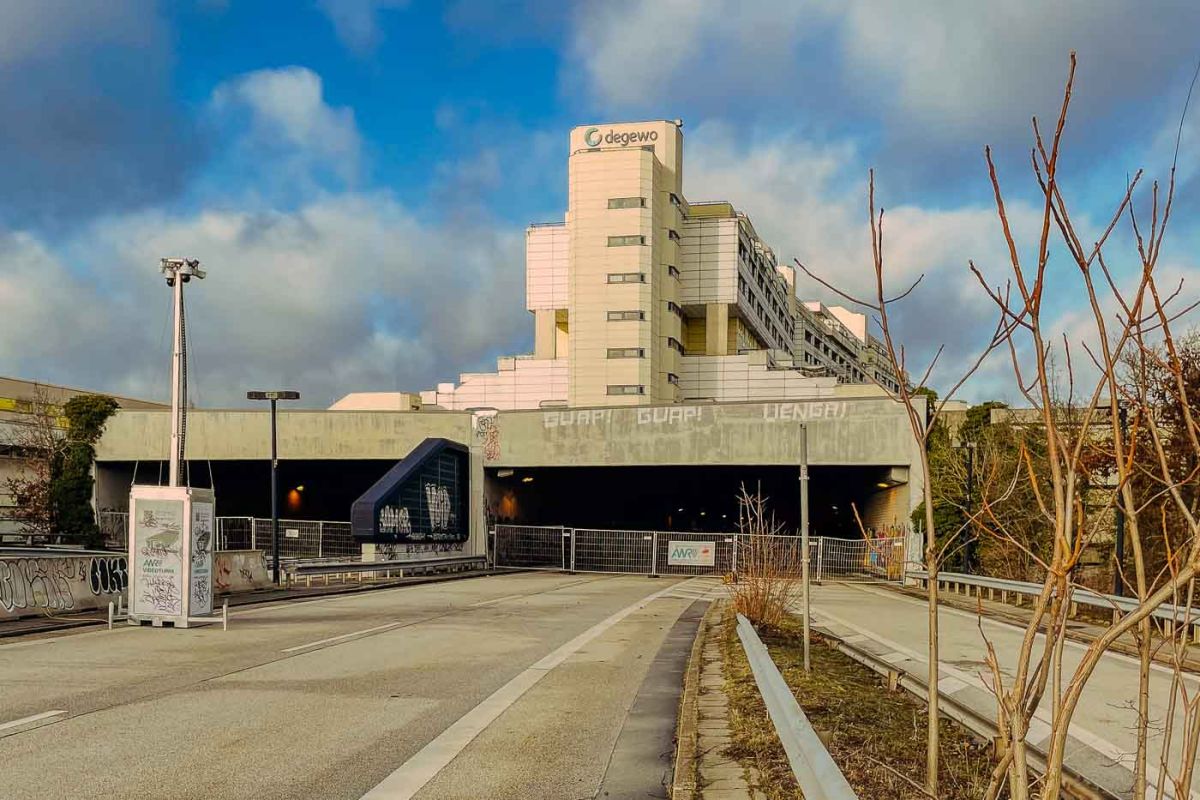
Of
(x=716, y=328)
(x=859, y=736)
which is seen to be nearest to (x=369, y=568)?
(x=859, y=736)

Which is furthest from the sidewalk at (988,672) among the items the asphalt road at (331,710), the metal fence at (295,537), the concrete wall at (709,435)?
the metal fence at (295,537)

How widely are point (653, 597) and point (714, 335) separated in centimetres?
5803

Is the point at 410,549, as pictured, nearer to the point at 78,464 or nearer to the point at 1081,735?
the point at 78,464

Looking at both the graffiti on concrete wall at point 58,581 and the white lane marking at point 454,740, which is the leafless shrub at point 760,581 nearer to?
the white lane marking at point 454,740

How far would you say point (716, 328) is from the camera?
84312 millimetres

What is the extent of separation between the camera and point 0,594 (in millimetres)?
17891

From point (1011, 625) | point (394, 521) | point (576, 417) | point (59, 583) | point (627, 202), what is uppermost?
point (627, 202)

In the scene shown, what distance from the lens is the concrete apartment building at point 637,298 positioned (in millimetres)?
79312

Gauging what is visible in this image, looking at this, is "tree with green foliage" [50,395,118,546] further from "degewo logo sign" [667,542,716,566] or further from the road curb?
the road curb

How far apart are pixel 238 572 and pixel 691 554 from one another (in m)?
20.0

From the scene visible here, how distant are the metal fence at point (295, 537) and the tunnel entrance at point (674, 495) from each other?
22.5 feet

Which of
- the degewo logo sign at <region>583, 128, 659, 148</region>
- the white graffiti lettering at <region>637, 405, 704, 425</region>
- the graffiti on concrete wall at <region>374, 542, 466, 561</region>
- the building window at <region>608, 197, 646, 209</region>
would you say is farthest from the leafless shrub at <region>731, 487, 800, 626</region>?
the degewo logo sign at <region>583, 128, 659, 148</region>

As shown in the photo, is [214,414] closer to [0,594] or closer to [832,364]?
[0,594]

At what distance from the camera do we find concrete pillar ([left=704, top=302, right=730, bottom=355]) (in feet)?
275
